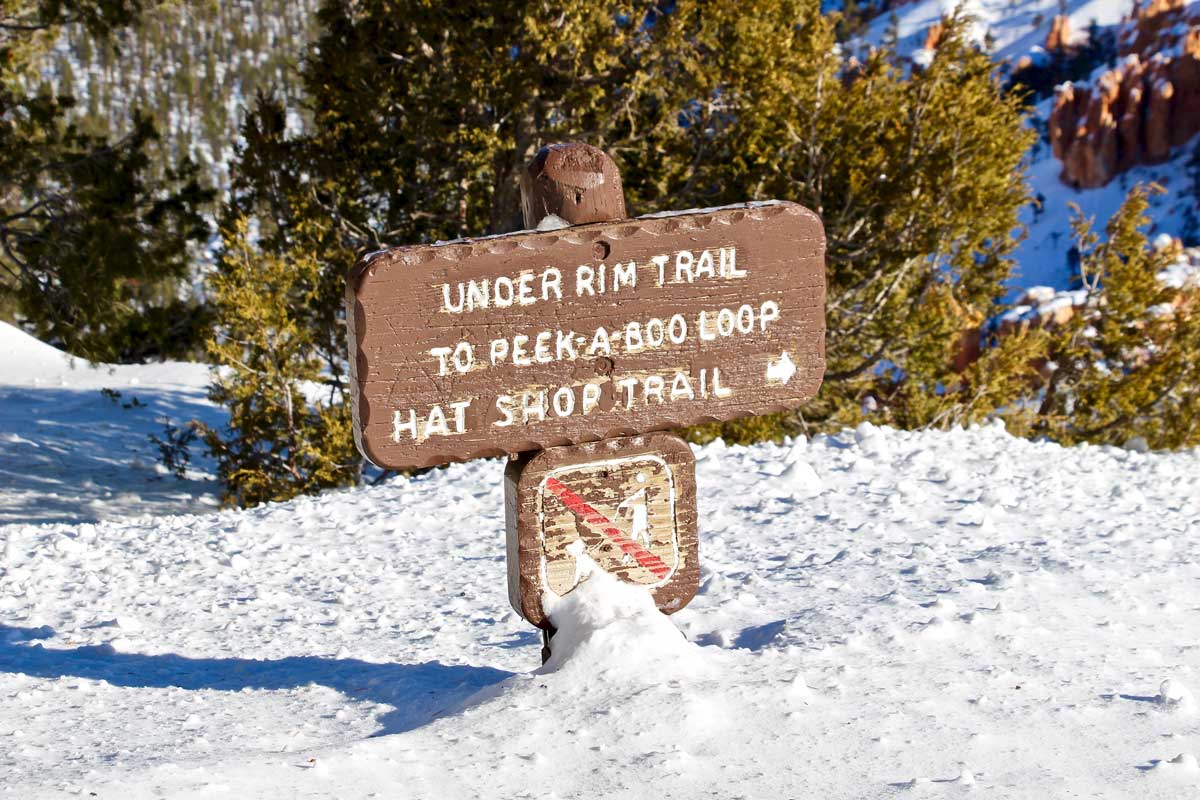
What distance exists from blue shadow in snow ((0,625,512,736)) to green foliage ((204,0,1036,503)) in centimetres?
638

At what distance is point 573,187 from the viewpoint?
131 inches

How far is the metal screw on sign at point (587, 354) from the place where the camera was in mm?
3143

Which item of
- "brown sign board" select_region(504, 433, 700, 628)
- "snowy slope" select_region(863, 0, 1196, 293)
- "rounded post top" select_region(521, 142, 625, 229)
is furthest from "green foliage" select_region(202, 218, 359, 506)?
"snowy slope" select_region(863, 0, 1196, 293)

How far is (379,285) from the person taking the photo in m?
3.07

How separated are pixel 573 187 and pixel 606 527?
0.95 meters

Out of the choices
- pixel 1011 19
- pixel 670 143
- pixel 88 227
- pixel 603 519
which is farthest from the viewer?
pixel 1011 19

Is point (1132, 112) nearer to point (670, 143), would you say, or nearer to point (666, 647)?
point (670, 143)

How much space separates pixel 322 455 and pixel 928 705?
831 cm

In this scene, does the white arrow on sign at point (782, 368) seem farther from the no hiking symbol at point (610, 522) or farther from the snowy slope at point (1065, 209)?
the snowy slope at point (1065, 209)

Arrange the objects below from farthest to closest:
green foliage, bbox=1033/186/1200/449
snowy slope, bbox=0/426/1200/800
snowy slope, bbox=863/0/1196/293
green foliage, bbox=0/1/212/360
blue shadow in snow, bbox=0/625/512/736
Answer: snowy slope, bbox=863/0/1196/293
green foliage, bbox=1033/186/1200/449
green foliage, bbox=0/1/212/360
blue shadow in snow, bbox=0/625/512/736
snowy slope, bbox=0/426/1200/800

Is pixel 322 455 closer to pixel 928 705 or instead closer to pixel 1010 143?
pixel 1010 143

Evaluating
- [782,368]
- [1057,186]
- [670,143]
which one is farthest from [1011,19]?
[782,368]

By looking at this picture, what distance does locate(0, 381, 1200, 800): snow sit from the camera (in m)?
2.86

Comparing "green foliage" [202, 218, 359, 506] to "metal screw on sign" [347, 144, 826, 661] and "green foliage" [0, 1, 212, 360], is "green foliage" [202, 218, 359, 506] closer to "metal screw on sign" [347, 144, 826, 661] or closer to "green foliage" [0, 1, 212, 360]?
"green foliage" [0, 1, 212, 360]
